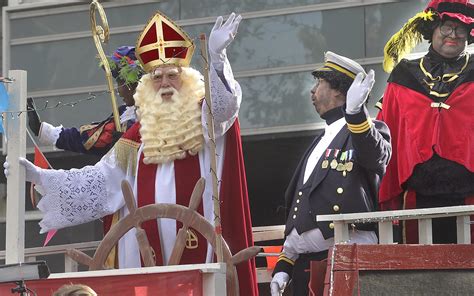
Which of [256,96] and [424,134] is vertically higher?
[256,96]

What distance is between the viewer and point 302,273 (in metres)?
7.68

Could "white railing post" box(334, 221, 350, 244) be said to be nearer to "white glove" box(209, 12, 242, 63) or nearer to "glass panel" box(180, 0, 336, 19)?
"white glove" box(209, 12, 242, 63)

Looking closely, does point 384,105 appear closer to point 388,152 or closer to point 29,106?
point 388,152

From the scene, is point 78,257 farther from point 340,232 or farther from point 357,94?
point 357,94

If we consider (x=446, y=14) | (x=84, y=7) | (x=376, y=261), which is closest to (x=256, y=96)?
(x=84, y=7)

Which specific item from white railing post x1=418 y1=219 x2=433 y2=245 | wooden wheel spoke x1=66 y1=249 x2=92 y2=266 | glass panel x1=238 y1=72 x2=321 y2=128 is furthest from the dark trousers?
glass panel x1=238 y1=72 x2=321 y2=128

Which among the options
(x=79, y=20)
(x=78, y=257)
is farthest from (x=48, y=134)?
(x=79, y=20)

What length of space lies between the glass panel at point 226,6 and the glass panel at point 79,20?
11 centimetres

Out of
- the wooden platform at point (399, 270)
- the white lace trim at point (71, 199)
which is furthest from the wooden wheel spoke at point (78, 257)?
the wooden platform at point (399, 270)

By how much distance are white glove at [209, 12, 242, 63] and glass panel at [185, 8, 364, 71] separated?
12.0 ft

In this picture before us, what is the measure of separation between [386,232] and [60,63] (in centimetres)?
587

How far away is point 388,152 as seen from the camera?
289 inches

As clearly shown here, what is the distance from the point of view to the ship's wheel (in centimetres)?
762

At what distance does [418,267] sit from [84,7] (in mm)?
6160
